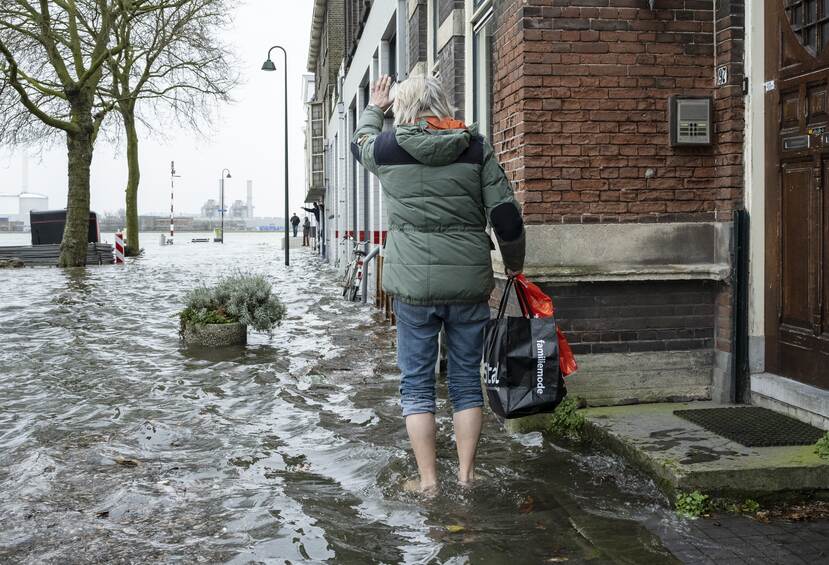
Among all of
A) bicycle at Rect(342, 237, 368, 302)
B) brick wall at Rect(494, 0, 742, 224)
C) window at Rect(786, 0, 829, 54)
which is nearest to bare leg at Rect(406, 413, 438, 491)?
brick wall at Rect(494, 0, 742, 224)

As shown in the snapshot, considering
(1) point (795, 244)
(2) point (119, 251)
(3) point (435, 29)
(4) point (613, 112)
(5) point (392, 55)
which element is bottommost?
(2) point (119, 251)

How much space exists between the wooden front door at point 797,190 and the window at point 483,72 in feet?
8.99

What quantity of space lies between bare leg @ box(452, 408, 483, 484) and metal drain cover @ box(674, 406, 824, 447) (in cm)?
145

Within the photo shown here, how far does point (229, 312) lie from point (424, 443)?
6221mm

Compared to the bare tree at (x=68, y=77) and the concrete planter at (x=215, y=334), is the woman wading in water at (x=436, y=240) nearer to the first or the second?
the concrete planter at (x=215, y=334)

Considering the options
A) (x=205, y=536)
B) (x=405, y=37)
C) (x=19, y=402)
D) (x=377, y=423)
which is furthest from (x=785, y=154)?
(x=405, y=37)

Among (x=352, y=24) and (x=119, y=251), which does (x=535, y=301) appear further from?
(x=119, y=251)

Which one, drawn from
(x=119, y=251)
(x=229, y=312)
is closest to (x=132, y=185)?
(x=119, y=251)

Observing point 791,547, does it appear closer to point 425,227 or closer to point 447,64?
point 425,227

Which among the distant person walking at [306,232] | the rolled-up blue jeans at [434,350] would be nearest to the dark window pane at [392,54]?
the rolled-up blue jeans at [434,350]

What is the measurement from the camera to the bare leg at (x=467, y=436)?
4750 millimetres

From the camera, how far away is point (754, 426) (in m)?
5.44

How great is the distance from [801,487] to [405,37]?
9.77m

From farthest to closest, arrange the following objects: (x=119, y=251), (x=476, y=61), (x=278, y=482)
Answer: (x=119, y=251) → (x=476, y=61) → (x=278, y=482)
